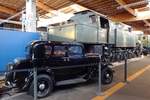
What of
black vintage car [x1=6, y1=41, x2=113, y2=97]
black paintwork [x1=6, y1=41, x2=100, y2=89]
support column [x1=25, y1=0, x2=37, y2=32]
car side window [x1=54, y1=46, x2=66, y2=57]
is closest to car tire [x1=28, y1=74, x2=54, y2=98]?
black vintage car [x1=6, y1=41, x2=113, y2=97]

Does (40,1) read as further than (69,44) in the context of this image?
Yes

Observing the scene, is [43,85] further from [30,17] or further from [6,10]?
[6,10]

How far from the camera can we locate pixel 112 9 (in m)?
13.3

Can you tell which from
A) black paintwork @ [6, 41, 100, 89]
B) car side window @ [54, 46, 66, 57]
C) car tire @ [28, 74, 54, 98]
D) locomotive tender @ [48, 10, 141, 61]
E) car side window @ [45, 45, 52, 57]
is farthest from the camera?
locomotive tender @ [48, 10, 141, 61]

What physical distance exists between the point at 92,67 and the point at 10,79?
2888 mm

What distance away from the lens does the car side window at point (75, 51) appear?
21.6 ft

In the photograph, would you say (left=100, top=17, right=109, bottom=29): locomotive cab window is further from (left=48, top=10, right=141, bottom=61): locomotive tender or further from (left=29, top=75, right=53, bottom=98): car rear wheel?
(left=29, top=75, right=53, bottom=98): car rear wheel

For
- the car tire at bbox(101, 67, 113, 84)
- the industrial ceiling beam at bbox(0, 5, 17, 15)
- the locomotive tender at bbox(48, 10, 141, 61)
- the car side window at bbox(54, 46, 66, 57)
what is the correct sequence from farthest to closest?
the industrial ceiling beam at bbox(0, 5, 17, 15), the locomotive tender at bbox(48, 10, 141, 61), the car tire at bbox(101, 67, 113, 84), the car side window at bbox(54, 46, 66, 57)

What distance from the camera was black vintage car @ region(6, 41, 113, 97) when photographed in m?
5.50

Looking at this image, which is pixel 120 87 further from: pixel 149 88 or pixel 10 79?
pixel 10 79

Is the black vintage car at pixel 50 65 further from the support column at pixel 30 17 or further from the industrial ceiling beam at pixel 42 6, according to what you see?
the industrial ceiling beam at pixel 42 6

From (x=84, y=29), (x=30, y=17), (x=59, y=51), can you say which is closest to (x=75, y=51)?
(x=59, y=51)

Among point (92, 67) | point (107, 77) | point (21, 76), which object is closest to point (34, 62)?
point (21, 76)

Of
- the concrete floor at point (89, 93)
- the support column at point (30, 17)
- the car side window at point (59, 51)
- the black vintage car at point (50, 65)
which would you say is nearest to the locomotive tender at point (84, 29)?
the support column at point (30, 17)
